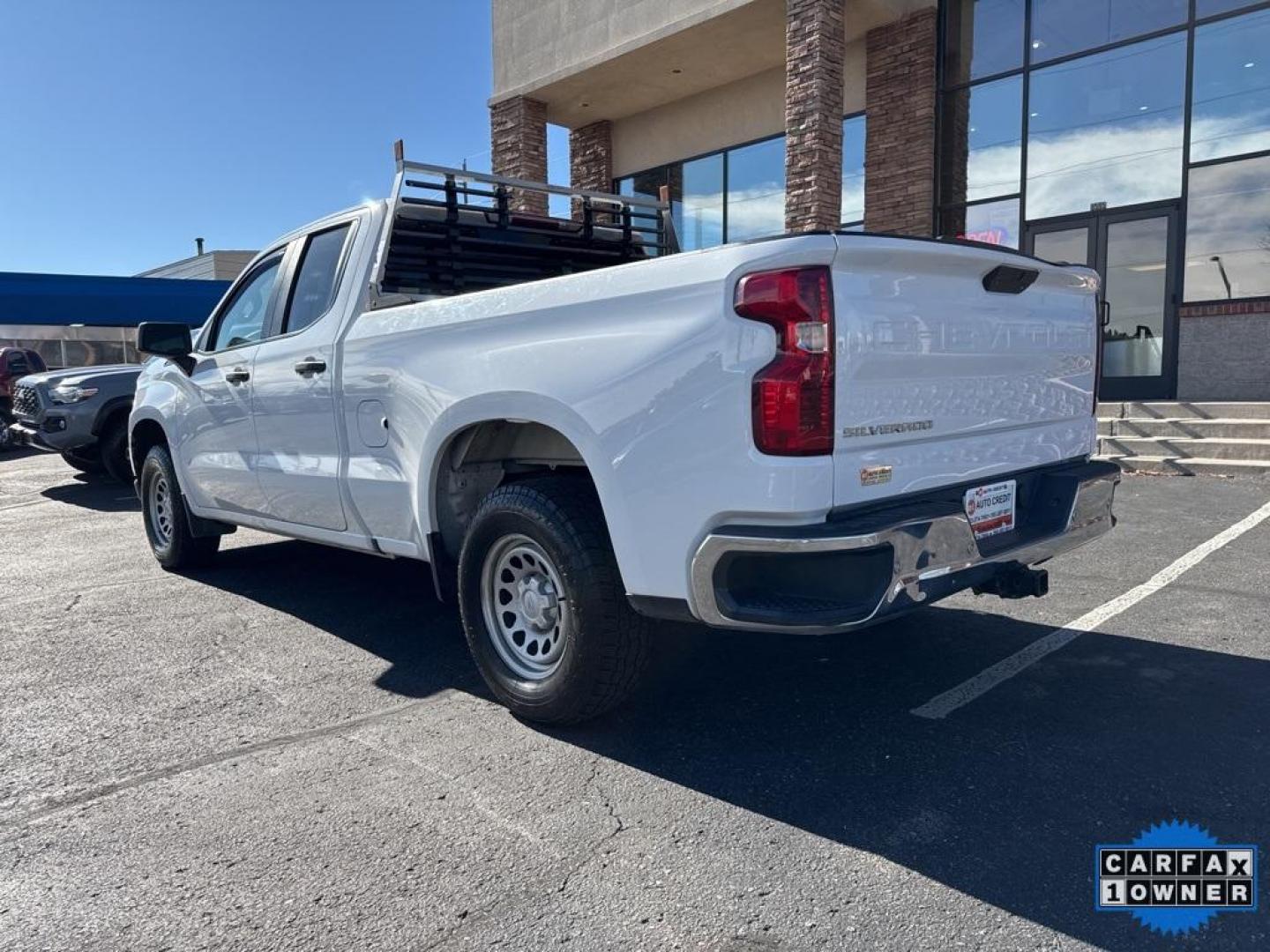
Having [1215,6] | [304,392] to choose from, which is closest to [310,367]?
[304,392]

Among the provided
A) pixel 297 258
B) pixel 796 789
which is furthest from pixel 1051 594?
pixel 297 258

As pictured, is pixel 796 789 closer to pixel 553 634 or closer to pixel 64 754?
pixel 553 634

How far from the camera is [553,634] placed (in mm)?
3490

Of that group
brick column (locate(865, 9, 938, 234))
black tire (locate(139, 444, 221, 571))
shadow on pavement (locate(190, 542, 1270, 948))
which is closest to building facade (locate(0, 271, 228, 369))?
brick column (locate(865, 9, 938, 234))

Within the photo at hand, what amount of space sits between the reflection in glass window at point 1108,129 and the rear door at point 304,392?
1029 cm

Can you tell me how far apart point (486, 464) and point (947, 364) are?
1.91 metres

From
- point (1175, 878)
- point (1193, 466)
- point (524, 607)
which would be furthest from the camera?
point (1193, 466)

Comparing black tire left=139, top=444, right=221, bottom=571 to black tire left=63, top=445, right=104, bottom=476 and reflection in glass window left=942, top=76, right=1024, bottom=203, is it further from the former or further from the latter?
reflection in glass window left=942, top=76, right=1024, bottom=203

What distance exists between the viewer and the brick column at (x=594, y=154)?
1614 cm

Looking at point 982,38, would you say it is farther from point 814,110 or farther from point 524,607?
point 524,607

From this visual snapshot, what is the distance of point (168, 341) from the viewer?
5.56m

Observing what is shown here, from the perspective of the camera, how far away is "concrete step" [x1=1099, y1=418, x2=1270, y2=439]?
9156mm

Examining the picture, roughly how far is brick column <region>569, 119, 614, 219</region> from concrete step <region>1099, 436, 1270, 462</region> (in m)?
9.63

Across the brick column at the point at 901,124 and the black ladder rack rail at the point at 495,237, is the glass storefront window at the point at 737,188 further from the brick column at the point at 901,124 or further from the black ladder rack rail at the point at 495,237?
the black ladder rack rail at the point at 495,237
